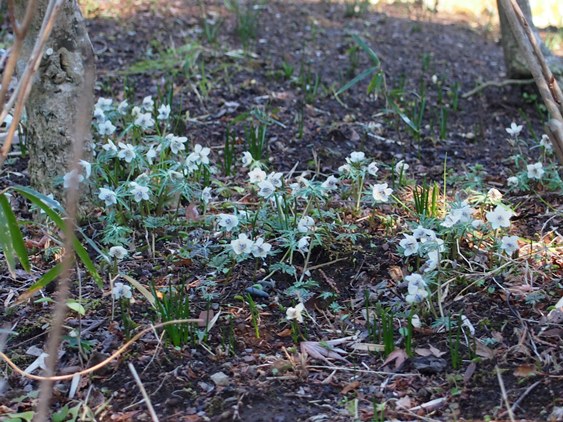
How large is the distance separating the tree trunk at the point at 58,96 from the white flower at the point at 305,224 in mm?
1000

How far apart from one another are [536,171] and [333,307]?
1.26 m

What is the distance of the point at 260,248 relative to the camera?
269cm

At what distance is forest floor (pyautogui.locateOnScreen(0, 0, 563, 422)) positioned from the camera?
2.16 m

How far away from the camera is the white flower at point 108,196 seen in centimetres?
286

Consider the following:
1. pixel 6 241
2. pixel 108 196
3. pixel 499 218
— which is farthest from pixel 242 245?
pixel 499 218

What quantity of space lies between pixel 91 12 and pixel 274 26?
4.90ft

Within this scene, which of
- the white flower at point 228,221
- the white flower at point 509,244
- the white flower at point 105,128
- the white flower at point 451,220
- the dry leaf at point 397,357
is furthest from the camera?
the white flower at point 105,128

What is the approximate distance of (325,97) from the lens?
4.70 m

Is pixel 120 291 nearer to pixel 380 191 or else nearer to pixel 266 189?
pixel 266 189

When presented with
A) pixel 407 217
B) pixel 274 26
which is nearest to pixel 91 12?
pixel 274 26

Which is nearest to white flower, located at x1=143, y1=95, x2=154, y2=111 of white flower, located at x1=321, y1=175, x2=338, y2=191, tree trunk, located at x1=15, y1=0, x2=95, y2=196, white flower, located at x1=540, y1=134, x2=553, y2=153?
tree trunk, located at x1=15, y1=0, x2=95, y2=196

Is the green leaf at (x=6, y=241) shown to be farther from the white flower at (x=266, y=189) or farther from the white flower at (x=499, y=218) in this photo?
the white flower at (x=499, y=218)

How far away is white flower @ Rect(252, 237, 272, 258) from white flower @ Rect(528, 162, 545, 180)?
1.33m

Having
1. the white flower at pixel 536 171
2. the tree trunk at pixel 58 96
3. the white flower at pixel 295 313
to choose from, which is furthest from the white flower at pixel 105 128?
the white flower at pixel 536 171
